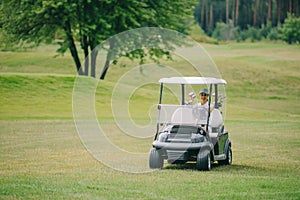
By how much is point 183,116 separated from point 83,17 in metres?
30.6

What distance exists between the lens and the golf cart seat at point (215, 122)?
545 inches

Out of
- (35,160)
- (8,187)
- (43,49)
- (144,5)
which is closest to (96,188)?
(8,187)

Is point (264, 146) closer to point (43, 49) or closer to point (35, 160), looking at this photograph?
point (35, 160)

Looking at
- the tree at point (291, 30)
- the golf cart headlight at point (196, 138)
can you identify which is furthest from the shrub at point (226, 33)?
the golf cart headlight at point (196, 138)

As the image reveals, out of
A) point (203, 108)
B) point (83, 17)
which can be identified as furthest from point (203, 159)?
point (83, 17)

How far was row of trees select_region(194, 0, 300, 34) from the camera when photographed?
352 ft

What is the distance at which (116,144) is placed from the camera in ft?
65.4

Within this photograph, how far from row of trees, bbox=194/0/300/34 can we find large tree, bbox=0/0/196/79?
2407 inches

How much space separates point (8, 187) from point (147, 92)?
3322 cm

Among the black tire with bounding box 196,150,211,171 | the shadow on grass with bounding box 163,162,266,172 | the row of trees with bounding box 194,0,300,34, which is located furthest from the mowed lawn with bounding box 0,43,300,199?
the row of trees with bounding box 194,0,300,34

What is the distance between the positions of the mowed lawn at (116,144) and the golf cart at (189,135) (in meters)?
0.30

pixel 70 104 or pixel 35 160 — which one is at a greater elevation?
pixel 35 160

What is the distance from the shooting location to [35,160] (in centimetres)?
1508

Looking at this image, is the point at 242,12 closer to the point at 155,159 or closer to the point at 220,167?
the point at 220,167
